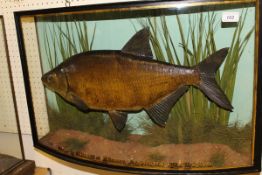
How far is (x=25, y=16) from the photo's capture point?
1.15 m

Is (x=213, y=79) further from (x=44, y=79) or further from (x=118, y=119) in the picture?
(x=44, y=79)

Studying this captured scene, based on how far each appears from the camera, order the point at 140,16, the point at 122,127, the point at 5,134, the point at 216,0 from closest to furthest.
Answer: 1. the point at 216,0
2. the point at 140,16
3. the point at 122,127
4. the point at 5,134

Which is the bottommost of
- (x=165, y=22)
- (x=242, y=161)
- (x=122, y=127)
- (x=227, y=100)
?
(x=242, y=161)

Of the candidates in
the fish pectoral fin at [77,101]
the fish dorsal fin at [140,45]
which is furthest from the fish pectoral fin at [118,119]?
the fish dorsal fin at [140,45]

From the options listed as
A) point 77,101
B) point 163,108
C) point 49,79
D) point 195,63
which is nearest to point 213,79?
point 195,63

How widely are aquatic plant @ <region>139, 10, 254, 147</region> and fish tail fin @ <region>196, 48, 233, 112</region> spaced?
16 mm

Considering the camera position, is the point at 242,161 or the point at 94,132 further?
the point at 94,132

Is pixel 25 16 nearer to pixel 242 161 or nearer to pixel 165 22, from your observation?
pixel 165 22

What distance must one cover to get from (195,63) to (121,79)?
0.26 m

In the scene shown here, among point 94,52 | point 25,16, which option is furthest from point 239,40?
point 25,16

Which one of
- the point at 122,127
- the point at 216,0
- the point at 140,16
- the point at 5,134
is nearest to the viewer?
the point at 216,0

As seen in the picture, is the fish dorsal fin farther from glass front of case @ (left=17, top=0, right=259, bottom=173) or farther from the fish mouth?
the fish mouth

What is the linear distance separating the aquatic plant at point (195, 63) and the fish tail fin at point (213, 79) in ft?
0.05

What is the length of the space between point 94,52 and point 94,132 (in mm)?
312
